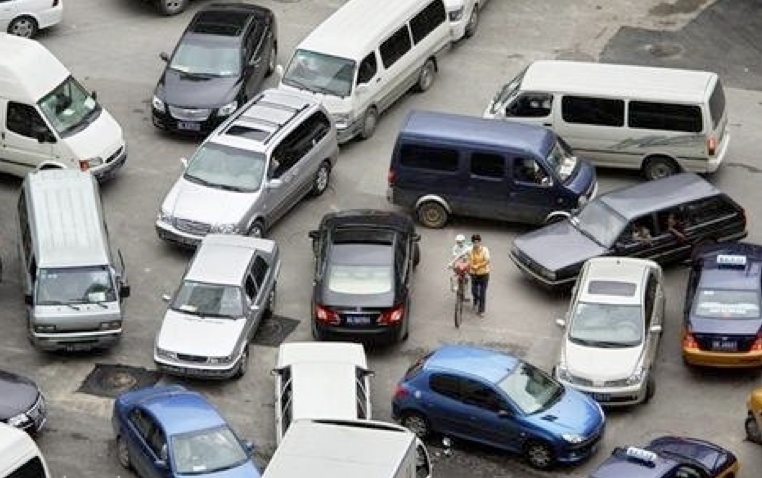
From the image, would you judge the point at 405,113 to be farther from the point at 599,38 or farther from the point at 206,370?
the point at 206,370

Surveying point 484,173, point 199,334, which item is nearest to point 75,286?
point 199,334

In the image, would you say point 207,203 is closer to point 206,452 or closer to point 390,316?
point 390,316

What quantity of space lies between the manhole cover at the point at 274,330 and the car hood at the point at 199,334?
3.74 ft

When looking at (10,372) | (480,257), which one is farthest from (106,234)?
(480,257)

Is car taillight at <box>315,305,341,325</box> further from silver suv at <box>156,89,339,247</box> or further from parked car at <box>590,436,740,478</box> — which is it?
parked car at <box>590,436,740,478</box>

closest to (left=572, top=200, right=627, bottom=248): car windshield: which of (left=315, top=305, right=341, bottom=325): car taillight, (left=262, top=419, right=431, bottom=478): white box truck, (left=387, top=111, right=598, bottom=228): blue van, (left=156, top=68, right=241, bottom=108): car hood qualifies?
(left=387, top=111, right=598, bottom=228): blue van

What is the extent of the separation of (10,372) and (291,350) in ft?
15.6

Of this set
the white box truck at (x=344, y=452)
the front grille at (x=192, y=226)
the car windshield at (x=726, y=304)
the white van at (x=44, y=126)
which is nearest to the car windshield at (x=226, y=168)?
the front grille at (x=192, y=226)

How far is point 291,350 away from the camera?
101 feet

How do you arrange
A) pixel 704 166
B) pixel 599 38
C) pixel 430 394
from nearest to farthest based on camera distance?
pixel 430 394 < pixel 704 166 < pixel 599 38

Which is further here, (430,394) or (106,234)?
(106,234)

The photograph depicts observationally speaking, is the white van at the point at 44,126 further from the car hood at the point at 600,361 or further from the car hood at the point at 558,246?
the car hood at the point at 600,361

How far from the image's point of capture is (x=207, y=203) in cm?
3462

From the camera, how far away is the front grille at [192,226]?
34.3 meters
